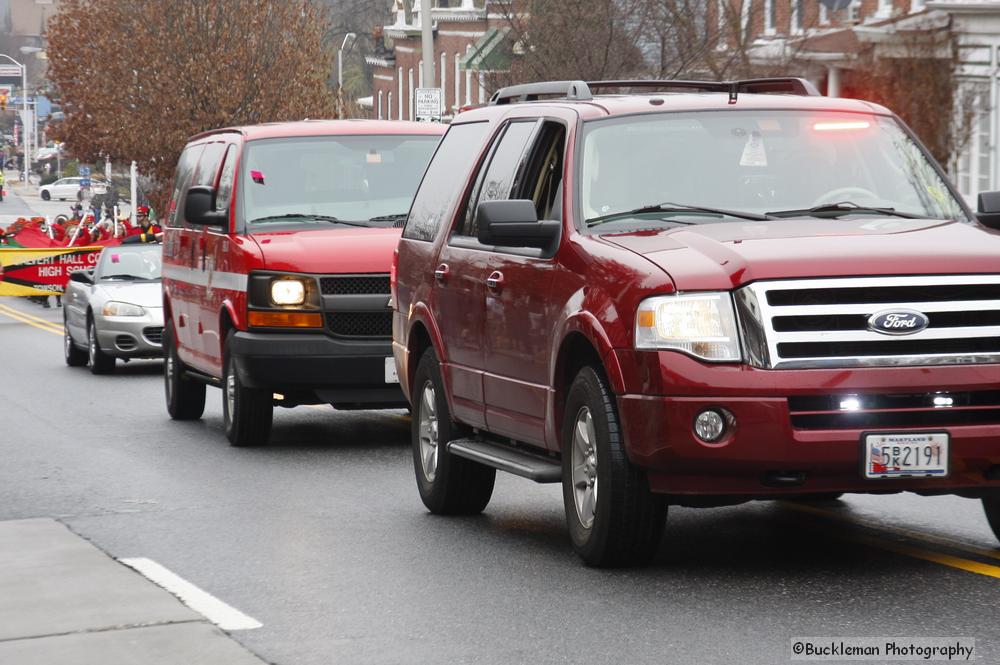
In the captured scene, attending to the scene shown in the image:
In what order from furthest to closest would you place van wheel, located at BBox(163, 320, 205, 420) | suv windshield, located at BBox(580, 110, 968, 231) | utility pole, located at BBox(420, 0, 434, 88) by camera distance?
1. utility pole, located at BBox(420, 0, 434, 88)
2. van wheel, located at BBox(163, 320, 205, 420)
3. suv windshield, located at BBox(580, 110, 968, 231)

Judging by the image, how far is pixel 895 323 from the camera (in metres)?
7.52

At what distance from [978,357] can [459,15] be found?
64322 millimetres

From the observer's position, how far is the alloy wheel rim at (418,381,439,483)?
1035 cm

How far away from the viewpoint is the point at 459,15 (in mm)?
70812

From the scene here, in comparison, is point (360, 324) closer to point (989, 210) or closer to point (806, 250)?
point (989, 210)

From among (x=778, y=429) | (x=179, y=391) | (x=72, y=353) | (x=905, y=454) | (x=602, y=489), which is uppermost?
(x=778, y=429)

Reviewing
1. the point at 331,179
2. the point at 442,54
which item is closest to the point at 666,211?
the point at 331,179

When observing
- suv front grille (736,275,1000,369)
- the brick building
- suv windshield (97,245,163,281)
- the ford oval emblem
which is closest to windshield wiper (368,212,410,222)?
suv front grille (736,275,1000,369)

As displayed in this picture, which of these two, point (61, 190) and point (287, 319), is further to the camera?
point (61, 190)

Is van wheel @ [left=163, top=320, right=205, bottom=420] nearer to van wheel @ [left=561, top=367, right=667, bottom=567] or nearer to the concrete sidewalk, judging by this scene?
the concrete sidewalk

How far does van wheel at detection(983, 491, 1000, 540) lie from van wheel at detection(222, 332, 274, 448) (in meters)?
6.32

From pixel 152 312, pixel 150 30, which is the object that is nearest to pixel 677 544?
pixel 152 312

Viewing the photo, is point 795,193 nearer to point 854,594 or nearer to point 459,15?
point 854,594

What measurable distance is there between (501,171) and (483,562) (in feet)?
6.73
